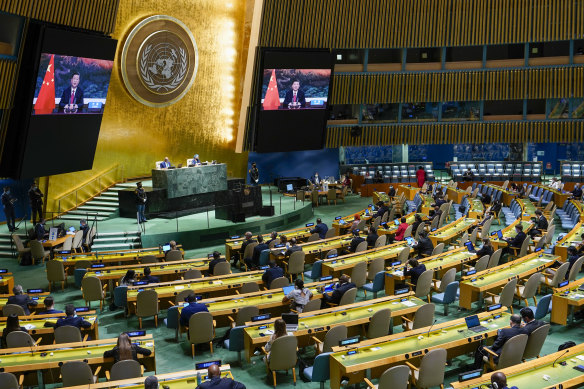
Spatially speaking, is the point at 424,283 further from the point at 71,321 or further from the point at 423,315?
the point at 71,321

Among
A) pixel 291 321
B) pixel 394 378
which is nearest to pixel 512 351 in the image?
pixel 394 378

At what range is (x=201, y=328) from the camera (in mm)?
9500

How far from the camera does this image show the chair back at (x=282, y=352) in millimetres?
8242

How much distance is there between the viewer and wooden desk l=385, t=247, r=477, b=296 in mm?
11828

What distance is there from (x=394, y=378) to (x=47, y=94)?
14.3 meters

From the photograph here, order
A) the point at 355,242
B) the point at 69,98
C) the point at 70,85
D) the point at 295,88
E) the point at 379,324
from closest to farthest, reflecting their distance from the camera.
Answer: the point at 379,324, the point at 355,242, the point at 70,85, the point at 69,98, the point at 295,88

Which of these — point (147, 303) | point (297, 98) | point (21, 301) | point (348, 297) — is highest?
point (297, 98)

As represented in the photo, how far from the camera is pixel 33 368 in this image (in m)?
7.82

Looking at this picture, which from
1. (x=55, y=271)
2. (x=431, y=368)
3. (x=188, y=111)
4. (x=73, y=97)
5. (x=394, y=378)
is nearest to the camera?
(x=394, y=378)

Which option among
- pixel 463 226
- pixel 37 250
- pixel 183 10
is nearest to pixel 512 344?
pixel 463 226

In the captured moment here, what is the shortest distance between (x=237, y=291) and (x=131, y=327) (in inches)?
82.8

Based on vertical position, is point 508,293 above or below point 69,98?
below

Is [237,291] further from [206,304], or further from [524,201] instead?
[524,201]

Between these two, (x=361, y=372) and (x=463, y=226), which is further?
(x=463, y=226)
